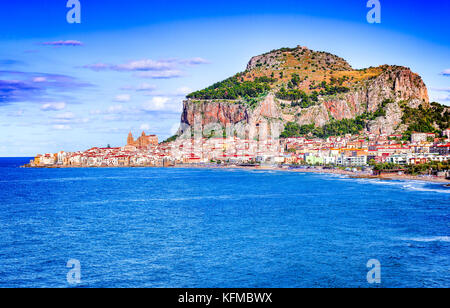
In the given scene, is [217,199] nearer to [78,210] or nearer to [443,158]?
[78,210]

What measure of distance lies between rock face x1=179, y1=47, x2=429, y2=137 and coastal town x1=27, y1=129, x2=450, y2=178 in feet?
15.2

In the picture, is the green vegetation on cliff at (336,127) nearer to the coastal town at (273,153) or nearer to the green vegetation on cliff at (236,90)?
the coastal town at (273,153)

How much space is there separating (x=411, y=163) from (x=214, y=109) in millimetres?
56324

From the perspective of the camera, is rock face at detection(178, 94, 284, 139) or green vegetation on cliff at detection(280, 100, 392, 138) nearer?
green vegetation on cliff at detection(280, 100, 392, 138)

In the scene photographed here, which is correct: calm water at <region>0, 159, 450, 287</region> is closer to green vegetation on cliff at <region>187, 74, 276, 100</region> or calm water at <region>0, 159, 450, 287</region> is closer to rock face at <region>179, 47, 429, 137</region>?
rock face at <region>179, 47, 429, 137</region>

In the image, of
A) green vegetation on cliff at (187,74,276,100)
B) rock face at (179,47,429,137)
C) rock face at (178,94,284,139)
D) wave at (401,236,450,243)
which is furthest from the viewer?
green vegetation on cliff at (187,74,276,100)

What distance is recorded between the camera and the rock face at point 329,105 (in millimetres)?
98750

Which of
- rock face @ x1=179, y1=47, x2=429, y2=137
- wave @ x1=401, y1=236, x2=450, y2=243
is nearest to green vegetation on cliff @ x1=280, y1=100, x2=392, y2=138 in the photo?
rock face @ x1=179, y1=47, x2=429, y2=137

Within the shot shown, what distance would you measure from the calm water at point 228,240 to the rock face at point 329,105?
66354 mm

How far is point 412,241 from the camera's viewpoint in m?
20.0

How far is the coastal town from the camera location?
71.3 metres

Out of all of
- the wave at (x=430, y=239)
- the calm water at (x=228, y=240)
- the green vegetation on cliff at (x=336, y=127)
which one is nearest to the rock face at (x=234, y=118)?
the green vegetation on cliff at (x=336, y=127)

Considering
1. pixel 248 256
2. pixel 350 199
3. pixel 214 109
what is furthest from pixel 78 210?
pixel 214 109

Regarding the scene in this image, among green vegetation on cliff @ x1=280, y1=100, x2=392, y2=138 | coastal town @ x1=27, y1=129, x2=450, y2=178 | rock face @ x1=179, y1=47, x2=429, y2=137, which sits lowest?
coastal town @ x1=27, y1=129, x2=450, y2=178
